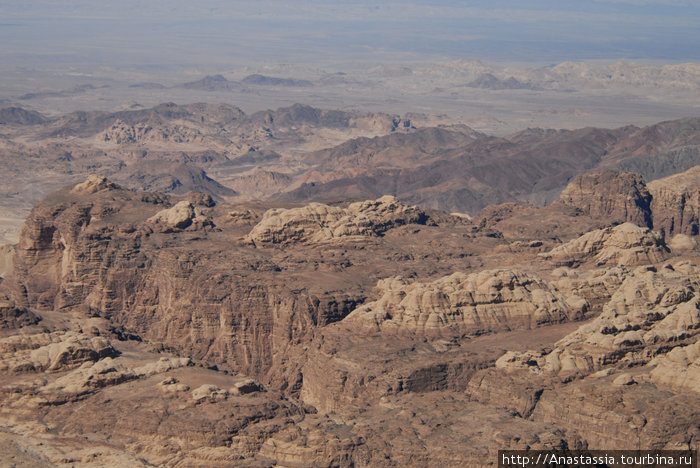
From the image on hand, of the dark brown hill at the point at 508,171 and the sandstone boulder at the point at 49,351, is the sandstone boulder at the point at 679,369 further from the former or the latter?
the dark brown hill at the point at 508,171

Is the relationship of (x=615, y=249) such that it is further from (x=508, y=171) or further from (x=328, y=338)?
(x=508, y=171)

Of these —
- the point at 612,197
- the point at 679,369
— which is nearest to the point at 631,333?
the point at 679,369

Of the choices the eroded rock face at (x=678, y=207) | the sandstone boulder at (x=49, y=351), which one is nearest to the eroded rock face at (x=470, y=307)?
the sandstone boulder at (x=49, y=351)

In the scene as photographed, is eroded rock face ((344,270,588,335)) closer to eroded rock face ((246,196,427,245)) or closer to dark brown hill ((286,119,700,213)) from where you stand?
eroded rock face ((246,196,427,245))

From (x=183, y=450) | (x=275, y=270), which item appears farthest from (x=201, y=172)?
(x=183, y=450)

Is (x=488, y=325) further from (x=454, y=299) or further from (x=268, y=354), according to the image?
(x=268, y=354)

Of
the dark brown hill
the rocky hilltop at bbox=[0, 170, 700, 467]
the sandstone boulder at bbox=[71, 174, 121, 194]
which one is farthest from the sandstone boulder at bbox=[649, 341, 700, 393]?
the dark brown hill
